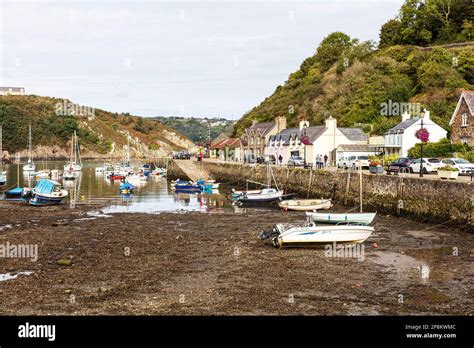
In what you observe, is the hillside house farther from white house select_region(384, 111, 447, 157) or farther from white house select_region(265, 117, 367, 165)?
white house select_region(265, 117, 367, 165)

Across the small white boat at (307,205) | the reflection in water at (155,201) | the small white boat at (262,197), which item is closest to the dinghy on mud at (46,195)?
the reflection in water at (155,201)

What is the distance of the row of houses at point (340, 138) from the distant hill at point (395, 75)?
6.11m

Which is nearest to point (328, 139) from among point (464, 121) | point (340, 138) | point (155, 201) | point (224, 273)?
point (340, 138)

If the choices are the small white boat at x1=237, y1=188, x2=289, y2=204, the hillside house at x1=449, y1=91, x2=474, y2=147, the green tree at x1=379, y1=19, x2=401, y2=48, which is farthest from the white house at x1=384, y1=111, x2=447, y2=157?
the green tree at x1=379, y1=19, x2=401, y2=48

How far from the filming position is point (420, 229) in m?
30.5

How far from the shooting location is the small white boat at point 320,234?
24891 mm

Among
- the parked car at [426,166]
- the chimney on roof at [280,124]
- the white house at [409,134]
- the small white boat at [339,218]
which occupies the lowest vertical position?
the small white boat at [339,218]

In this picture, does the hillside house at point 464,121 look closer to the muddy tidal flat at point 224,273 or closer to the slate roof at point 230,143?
the muddy tidal flat at point 224,273

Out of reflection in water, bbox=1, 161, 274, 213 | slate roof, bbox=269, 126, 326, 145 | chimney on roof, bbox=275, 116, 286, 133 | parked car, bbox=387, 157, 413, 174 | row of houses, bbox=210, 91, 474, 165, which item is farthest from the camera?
chimney on roof, bbox=275, 116, 286, 133

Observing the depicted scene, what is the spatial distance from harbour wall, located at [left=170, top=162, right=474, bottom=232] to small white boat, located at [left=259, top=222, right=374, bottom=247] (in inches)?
312

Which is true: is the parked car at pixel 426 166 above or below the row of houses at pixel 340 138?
below

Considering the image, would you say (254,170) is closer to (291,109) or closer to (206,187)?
(206,187)

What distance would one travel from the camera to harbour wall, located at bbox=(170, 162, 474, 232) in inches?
1178

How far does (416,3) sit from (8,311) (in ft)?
347
